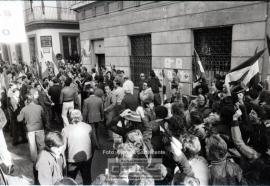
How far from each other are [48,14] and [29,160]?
614 inches

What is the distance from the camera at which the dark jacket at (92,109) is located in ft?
18.5

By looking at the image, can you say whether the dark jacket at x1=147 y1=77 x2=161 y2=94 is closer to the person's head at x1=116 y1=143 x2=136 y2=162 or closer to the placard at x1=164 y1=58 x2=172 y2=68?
the placard at x1=164 y1=58 x2=172 y2=68

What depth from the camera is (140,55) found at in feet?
36.4

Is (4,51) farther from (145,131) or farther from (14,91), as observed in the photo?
(145,131)

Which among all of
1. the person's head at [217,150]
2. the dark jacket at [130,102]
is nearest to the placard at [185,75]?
the dark jacket at [130,102]

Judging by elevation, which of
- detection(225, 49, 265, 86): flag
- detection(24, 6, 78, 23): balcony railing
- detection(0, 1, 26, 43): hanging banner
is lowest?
detection(225, 49, 265, 86): flag

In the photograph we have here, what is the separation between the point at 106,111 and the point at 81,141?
2823 millimetres

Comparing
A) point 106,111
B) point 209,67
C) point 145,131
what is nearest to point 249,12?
point 209,67

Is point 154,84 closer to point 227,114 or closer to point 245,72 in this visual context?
point 245,72

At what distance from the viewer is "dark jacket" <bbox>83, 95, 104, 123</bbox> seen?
5.65 metres

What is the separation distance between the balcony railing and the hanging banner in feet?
52.8

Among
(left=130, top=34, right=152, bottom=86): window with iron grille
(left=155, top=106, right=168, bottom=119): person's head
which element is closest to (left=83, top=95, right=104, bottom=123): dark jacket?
(left=155, top=106, right=168, bottom=119): person's head

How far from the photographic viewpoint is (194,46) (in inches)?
351

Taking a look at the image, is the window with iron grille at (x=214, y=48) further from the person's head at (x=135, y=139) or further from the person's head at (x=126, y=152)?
the person's head at (x=126, y=152)
